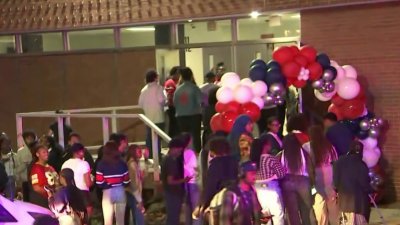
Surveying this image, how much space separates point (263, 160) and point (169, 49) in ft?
27.0

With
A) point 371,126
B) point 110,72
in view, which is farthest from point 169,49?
point 371,126

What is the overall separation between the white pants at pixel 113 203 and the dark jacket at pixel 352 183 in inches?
125

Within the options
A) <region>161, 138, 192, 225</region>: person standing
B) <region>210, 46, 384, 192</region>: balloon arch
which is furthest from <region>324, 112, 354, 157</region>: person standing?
<region>161, 138, 192, 225</region>: person standing

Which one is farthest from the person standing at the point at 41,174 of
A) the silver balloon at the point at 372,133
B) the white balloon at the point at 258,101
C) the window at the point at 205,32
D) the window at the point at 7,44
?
the window at the point at 7,44

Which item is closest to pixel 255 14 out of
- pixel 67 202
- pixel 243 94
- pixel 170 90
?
pixel 170 90

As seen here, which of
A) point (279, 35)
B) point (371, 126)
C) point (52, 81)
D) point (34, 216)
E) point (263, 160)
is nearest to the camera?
point (34, 216)

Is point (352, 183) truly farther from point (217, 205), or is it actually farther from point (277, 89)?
point (277, 89)

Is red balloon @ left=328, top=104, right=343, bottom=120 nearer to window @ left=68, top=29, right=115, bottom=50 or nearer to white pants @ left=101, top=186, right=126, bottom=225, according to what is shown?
white pants @ left=101, top=186, right=126, bottom=225

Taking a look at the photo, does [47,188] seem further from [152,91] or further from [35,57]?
[35,57]

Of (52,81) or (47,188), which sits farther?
(52,81)

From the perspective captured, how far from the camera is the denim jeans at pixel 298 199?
10.9 metres

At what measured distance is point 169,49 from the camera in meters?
18.4

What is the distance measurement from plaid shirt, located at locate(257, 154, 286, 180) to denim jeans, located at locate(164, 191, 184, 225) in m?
1.34

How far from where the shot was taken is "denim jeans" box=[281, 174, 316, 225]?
10.9m
